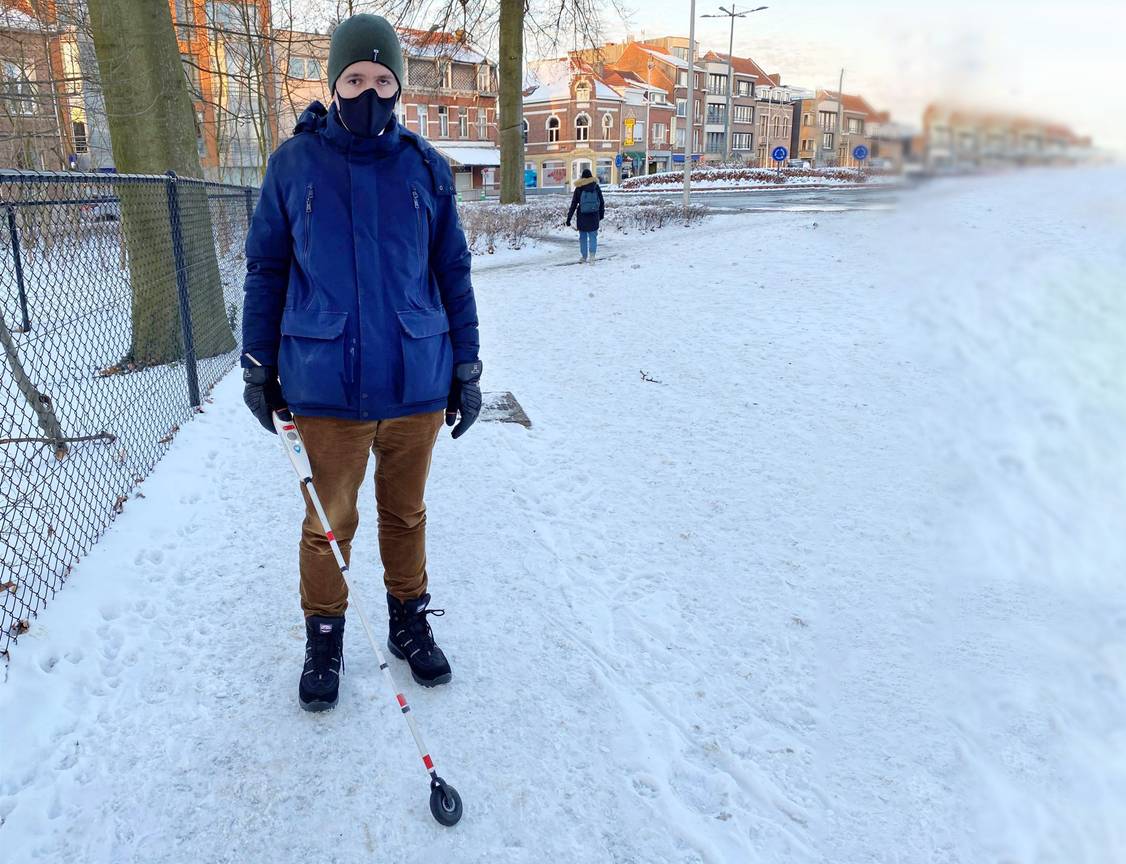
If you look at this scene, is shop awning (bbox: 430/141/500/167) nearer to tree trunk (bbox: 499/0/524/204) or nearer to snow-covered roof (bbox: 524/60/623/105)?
snow-covered roof (bbox: 524/60/623/105)

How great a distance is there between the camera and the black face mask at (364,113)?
7.94ft

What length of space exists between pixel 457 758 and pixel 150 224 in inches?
219

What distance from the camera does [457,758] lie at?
2576 millimetres

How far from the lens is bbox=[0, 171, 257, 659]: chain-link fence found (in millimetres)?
4281

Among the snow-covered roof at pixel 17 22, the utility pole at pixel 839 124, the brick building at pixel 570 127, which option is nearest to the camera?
the utility pole at pixel 839 124

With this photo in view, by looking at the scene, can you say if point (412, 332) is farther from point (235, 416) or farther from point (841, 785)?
point (235, 416)

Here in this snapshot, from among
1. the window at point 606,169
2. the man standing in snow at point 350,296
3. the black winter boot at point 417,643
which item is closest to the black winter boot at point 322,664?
the man standing in snow at point 350,296

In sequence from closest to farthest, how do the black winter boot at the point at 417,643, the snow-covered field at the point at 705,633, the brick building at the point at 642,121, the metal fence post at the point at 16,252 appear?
the snow-covered field at the point at 705,633
the black winter boot at the point at 417,643
the metal fence post at the point at 16,252
the brick building at the point at 642,121

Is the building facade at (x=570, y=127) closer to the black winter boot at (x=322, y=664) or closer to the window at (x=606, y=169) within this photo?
the window at (x=606, y=169)

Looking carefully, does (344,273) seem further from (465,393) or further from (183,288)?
(183,288)

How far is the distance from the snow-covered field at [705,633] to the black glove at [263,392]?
106 cm

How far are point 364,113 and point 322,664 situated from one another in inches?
74.4

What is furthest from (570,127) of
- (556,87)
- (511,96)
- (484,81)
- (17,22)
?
(17,22)

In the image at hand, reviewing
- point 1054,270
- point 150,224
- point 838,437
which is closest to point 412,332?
point 1054,270
